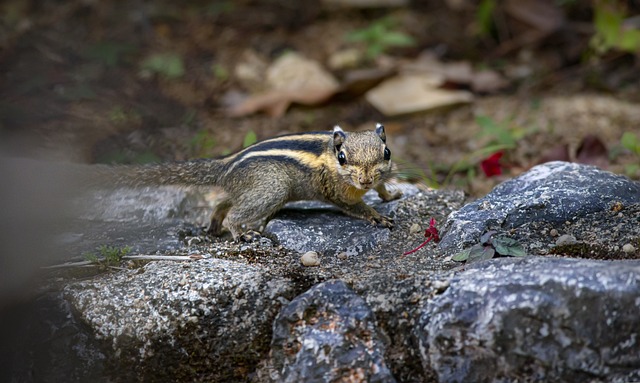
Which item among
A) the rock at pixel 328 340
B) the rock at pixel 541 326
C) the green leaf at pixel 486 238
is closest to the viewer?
the rock at pixel 541 326

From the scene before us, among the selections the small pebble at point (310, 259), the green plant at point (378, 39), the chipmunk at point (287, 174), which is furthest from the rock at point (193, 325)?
the green plant at point (378, 39)

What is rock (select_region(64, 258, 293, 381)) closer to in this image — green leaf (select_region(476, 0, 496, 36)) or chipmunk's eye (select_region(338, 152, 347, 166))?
chipmunk's eye (select_region(338, 152, 347, 166))

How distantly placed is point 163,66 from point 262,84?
1.08 m

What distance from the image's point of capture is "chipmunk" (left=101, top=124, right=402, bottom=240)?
4.78 meters

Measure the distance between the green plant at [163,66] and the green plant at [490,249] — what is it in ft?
17.0

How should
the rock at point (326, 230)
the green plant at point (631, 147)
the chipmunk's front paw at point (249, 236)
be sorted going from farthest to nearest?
the green plant at point (631, 147)
the chipmunk's front paw at point (249, 236)
the rock at point (326, 230)

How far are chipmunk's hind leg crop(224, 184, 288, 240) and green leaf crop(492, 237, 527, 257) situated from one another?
139 cm

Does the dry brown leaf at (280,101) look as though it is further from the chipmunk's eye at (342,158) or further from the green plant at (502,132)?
the chipmunk's eye at (342,158)

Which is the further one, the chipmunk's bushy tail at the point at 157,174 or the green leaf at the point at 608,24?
the green leaf at the point at 608,24

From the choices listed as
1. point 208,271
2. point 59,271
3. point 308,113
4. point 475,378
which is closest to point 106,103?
point 308,113

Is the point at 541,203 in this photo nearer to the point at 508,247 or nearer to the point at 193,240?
the point at 508,247

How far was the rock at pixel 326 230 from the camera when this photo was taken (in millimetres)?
4496

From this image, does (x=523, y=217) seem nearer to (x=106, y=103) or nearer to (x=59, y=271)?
(x=59, y=271)

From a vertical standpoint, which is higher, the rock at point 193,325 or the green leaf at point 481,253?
the green leaf at point 481,253
